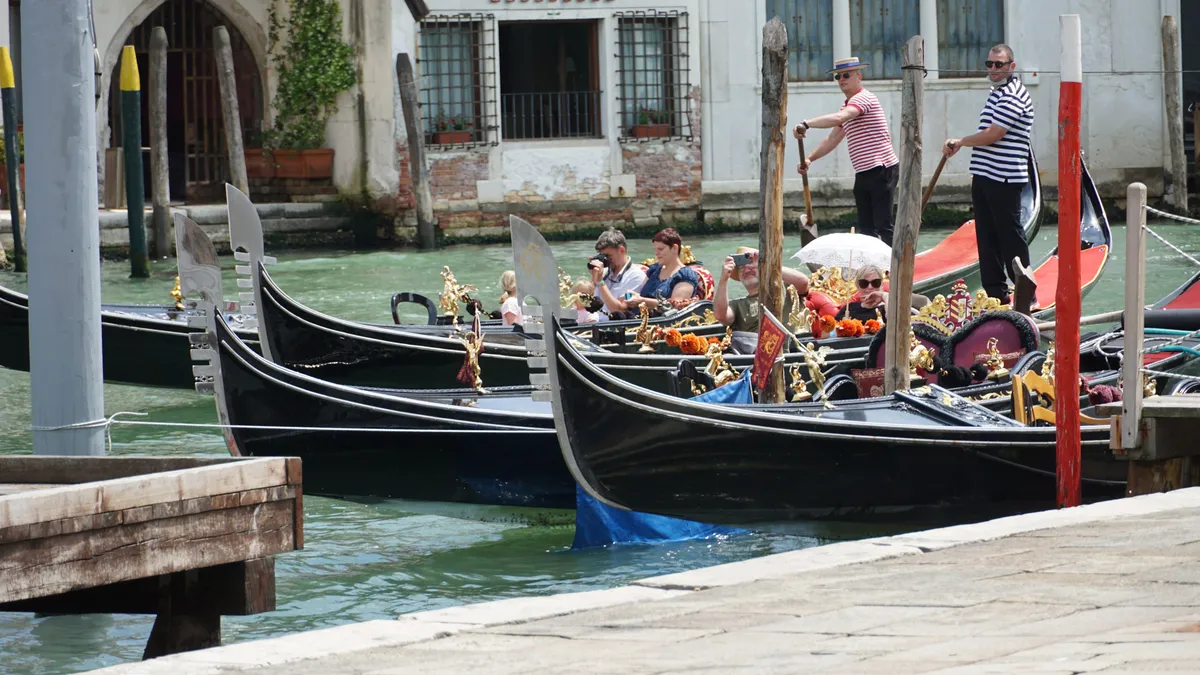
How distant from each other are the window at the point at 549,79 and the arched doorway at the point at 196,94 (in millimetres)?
1761

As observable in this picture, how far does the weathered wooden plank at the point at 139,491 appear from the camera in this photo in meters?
2.45

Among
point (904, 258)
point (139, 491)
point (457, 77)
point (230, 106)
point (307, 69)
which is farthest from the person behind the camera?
point (457, 77)

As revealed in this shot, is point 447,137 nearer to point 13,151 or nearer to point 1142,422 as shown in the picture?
point 13,151

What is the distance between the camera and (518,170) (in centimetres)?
1290

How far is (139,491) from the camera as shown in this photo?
2.58 m

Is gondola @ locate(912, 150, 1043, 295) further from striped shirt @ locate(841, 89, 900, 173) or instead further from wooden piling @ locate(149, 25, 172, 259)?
wooden piling @ locate(149, 25, 172, 259)

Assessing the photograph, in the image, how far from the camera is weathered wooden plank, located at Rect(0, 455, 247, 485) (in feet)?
8.89

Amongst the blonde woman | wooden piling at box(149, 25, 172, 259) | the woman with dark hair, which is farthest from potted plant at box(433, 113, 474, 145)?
the woman with dark hair

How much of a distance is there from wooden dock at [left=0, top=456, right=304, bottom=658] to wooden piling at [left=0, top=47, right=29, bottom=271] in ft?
27.0

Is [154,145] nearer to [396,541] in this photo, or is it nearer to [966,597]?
[396,541]

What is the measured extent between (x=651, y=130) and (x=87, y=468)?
10566mm

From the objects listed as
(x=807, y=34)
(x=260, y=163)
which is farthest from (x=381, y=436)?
(x=807, y=34)

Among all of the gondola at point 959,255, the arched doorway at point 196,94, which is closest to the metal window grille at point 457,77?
the arched doorway at point 196,94

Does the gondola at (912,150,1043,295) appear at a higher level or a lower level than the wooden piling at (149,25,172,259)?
lower
